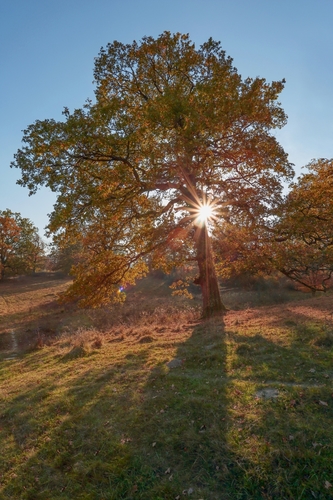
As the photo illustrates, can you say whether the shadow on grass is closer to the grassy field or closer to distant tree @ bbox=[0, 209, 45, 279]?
the grassy field

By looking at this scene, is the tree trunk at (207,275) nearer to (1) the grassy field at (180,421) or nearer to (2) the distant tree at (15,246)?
(1) the grassy field at (180,421)

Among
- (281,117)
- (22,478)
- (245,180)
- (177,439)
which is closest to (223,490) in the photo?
(177,439)

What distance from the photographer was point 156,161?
10.4 metres

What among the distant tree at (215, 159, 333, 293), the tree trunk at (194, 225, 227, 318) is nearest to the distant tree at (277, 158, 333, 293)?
the distant tree at (215, 159, 333, 293)

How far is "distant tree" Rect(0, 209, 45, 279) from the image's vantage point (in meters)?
48.8

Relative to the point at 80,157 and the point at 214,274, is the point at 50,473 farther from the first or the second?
the point at 214,274

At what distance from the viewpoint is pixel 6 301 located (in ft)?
111

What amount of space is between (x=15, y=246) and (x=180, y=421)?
5215cm

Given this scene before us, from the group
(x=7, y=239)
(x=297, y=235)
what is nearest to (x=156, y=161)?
(x=297, y=235)

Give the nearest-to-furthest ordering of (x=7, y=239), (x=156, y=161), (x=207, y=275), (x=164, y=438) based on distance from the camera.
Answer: (x=164, y=438)
(x=156, y=161)
(x=207, y=275)
(x=7, y=239)

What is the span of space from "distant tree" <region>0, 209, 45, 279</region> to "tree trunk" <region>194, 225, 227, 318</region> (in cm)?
4197

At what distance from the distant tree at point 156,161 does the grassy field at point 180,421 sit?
424 cm

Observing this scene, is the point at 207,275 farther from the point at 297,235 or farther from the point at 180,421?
the point at 180,421

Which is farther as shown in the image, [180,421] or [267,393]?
[267,393]
